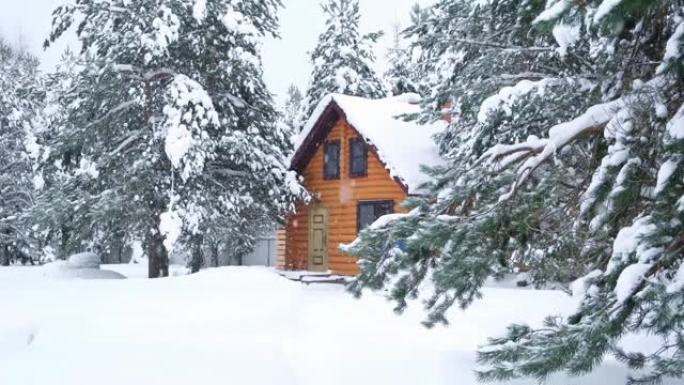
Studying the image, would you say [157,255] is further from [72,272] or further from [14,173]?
[14,173]

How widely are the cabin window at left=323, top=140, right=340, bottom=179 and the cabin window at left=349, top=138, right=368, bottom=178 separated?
0.65m

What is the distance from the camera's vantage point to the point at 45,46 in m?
15.9

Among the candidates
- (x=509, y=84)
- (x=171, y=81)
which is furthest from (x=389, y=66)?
(x=509, y=84)

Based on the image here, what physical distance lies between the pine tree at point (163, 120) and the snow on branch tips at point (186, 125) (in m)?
0.03

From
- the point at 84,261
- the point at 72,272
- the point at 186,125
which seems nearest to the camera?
the point at 186,125

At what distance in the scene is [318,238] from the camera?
77.3 ft

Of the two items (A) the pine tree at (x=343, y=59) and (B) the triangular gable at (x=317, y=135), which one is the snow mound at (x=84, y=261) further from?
(A) the pine tree at (x=343, y=59)

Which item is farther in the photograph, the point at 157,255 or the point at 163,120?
the point at 157,255

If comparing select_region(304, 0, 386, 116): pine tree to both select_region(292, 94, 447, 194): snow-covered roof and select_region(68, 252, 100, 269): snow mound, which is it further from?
select_region(68, 252, 100, 269): snow mound

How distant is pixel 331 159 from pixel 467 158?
15385 mm

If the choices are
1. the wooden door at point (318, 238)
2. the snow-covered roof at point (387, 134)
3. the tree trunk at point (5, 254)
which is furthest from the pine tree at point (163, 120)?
the tree trunk at point (5, 254)

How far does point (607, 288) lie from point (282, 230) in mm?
20823

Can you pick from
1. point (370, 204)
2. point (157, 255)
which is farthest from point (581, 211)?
point (370, 204)

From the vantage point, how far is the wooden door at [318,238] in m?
23.3
